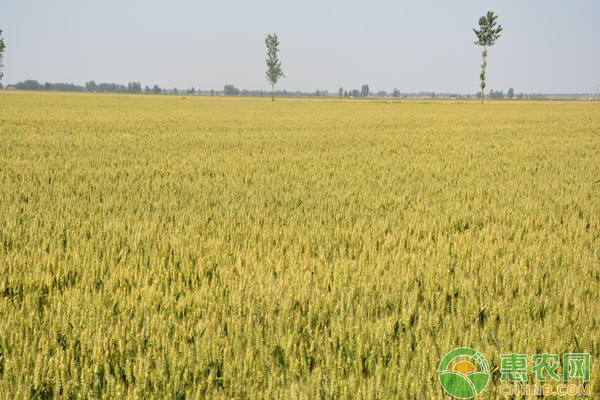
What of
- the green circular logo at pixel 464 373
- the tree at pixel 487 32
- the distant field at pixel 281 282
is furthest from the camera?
the tree at pixel 487 32

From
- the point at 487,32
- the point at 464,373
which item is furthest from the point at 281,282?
the point at 487,32

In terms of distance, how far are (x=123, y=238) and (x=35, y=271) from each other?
115cm

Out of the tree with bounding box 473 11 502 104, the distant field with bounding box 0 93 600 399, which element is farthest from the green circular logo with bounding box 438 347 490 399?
the tree with bounding box 473 11 502 104

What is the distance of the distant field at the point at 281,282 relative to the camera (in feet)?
8.24

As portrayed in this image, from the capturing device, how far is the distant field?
251cm

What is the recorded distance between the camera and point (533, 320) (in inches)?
128

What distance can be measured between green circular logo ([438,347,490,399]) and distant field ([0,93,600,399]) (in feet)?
0.18

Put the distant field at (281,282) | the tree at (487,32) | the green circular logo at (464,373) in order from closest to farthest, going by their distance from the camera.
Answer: the green circular logo at (464,373) → the distant field at (281,282) → the tree at (487,32)

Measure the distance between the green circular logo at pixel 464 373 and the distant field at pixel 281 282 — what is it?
53mm

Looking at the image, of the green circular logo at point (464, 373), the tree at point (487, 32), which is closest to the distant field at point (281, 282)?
the green circular logo at point (464, 373)

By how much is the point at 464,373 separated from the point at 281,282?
1.53m

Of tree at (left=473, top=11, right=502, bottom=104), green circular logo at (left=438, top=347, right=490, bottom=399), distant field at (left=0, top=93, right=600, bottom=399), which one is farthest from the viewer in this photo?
tree at (left=473, top=11, right=502, bottom=104)

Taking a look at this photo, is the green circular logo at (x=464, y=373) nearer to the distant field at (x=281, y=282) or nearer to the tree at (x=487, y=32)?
the distant field at (x=281, y=282)

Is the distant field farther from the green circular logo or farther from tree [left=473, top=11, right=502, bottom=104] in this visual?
tree [left=473, top=11, right=502, bottom=104]
